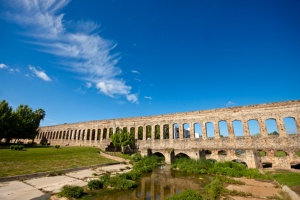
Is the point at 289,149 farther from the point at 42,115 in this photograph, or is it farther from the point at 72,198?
the point at 42,115

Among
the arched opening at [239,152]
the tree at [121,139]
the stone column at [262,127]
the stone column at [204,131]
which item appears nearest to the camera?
the stone column at [262,127]

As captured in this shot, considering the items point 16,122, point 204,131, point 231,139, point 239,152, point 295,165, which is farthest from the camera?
point 16,122

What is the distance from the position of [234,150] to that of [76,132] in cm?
3983

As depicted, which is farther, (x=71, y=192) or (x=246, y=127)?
(x=246, y=127)

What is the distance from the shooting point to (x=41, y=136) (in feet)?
197

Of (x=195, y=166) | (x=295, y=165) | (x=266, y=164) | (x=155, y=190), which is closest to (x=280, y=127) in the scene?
(x=295, y=165)

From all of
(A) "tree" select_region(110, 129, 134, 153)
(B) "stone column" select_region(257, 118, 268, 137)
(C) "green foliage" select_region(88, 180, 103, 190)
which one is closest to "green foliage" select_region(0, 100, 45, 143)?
(A) "tree" select_region(110, 129, 134, 153)

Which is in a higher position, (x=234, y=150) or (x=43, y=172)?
(x=234, y=150)

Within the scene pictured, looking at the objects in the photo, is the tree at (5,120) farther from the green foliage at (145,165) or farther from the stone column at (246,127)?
the stone column at (246,127)

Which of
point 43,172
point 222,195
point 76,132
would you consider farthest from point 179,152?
point 76,132

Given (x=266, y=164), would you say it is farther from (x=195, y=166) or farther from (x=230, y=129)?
(x=195, y=166)

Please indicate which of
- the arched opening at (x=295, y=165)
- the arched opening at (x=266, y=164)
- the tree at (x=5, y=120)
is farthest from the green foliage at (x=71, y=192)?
the tree at (x=5, y=120)

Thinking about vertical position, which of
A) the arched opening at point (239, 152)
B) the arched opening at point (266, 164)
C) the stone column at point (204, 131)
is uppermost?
the stone column at point (204, 131)

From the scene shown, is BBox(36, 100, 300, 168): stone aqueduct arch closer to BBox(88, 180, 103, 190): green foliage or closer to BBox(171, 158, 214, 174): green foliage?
BBox(171, 158, 214, 174): green foliage
